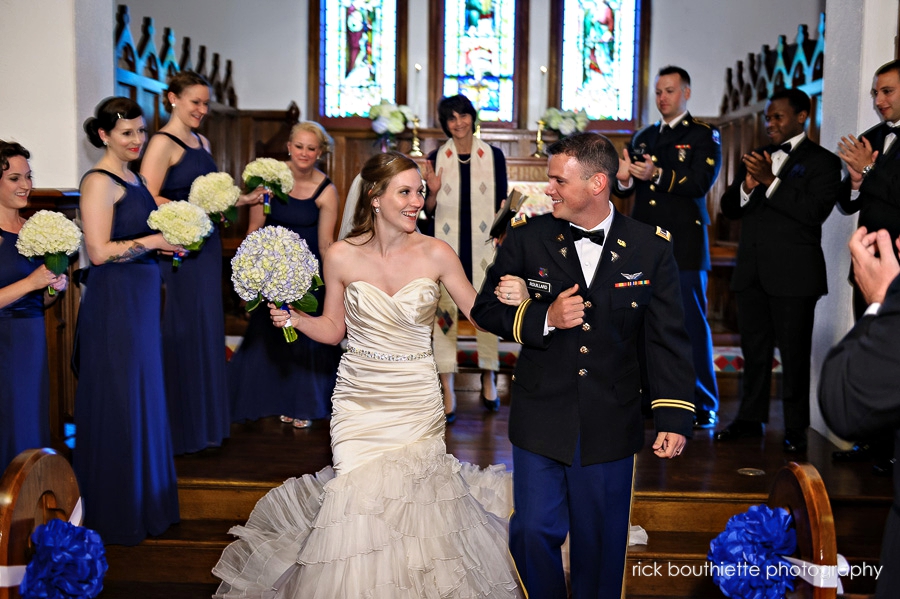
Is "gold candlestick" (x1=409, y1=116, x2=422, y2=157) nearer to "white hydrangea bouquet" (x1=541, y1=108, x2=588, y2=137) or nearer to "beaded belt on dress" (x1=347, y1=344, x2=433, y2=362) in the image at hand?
"white hydrangea bouquet" (x1=541, y1=108, x2=588, y2=137)

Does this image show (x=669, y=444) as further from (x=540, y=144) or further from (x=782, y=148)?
(x=540, y=144)

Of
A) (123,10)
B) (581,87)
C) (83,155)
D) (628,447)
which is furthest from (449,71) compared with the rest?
(628,447)

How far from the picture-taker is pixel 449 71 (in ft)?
36.2

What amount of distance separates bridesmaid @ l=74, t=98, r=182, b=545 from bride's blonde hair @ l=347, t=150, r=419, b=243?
109 cm

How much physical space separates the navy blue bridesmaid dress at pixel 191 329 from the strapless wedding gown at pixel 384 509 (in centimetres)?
127

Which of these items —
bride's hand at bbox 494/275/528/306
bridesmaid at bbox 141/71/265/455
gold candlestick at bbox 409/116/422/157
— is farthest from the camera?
gold candlestick at bbox 409/116/422/157

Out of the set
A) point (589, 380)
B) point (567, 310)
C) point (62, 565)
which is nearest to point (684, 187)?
point (589, 380)

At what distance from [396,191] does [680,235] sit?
2.53 metres

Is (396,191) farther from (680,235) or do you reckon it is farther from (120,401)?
(680,235)

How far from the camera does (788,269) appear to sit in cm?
521

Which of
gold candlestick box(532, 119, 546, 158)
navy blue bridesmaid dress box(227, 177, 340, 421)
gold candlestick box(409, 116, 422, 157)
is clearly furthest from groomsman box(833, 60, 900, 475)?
gold candlestick box(409, 116, 422, 157)

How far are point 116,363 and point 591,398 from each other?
2.24m

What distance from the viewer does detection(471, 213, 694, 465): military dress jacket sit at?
3.11m

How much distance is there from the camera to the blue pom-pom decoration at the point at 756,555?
2.46 meters
